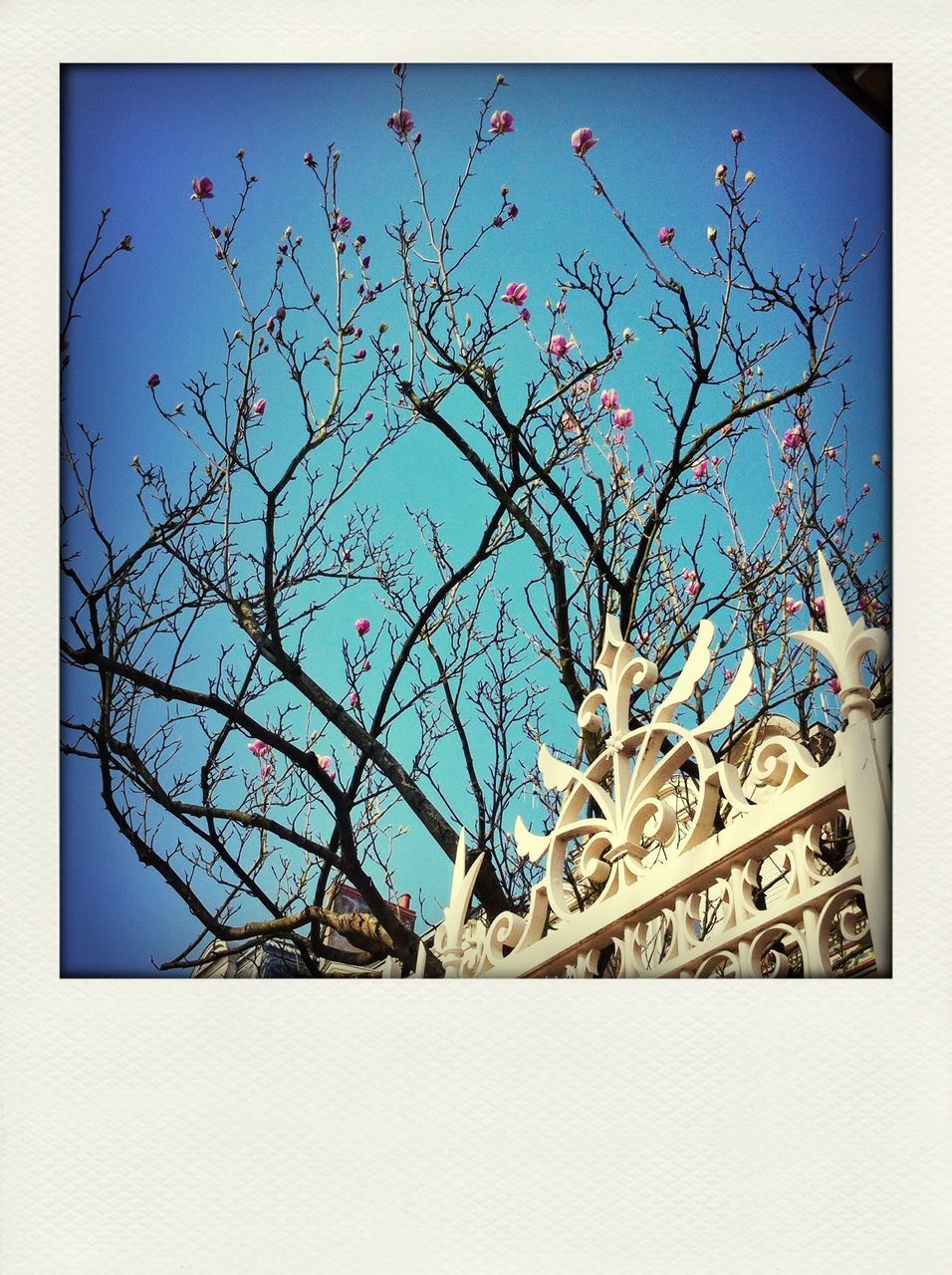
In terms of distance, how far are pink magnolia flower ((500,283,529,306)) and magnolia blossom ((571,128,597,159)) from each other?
0.78ft

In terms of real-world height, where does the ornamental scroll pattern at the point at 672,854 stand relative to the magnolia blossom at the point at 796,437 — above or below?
below

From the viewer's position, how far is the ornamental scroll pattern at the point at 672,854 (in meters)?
1.62

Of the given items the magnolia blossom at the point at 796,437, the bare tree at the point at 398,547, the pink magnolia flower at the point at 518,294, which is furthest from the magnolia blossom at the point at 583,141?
the magnolia blossom at the point at 796,437

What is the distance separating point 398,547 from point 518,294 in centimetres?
48

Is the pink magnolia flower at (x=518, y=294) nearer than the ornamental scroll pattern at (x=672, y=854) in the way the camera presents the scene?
No

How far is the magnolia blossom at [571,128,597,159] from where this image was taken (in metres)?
1.73

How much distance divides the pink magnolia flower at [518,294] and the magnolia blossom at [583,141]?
0.24 metres

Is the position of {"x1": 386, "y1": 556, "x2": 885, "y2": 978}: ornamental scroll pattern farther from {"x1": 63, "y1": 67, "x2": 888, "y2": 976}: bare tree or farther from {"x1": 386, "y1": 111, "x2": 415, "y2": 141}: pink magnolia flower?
{"x1": 386, "y1": 111, "x2": 415, "y2": 141}: pink magnolia flower

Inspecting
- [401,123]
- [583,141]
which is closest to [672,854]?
[583,141]

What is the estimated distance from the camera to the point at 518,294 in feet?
5.72

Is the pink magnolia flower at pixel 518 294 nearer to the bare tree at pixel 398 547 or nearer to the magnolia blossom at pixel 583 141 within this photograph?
the bare tree at pixel 398 547

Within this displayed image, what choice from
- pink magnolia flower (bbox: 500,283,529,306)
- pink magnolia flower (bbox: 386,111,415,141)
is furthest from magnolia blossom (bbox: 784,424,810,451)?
pink magnolia flower (bbox: 386,111,415,141)
